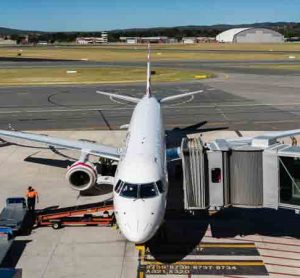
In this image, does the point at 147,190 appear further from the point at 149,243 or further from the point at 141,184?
the point at 149,243

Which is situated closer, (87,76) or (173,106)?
(173,106)

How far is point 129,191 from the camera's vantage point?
59.7 feet

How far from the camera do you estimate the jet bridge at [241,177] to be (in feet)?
63.3

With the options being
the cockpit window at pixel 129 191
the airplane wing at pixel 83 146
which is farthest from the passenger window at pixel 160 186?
the airplane wing at pixel 83 146

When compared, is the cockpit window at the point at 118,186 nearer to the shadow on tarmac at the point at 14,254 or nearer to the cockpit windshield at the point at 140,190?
the cockpit windshield at the point at 140,190

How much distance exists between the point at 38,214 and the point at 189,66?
87.9m

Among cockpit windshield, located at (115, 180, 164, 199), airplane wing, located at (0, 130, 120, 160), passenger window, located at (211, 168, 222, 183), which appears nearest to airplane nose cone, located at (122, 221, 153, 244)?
cockpit windshield, located at (115, 180, 164, 199)

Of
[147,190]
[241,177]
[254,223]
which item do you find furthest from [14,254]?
[254,223]

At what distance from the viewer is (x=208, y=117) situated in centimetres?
4922

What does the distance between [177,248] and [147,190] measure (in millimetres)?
3524

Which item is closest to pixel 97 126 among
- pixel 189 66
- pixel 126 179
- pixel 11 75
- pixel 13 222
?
pixel 13 222

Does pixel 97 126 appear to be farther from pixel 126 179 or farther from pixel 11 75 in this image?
pixel 11 75

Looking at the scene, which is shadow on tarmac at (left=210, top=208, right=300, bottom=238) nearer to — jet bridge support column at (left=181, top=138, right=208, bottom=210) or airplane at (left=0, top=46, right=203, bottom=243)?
jet bridge support column at (left=181, top=138, right=208, bottom=210)

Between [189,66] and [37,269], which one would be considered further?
[189,66]
